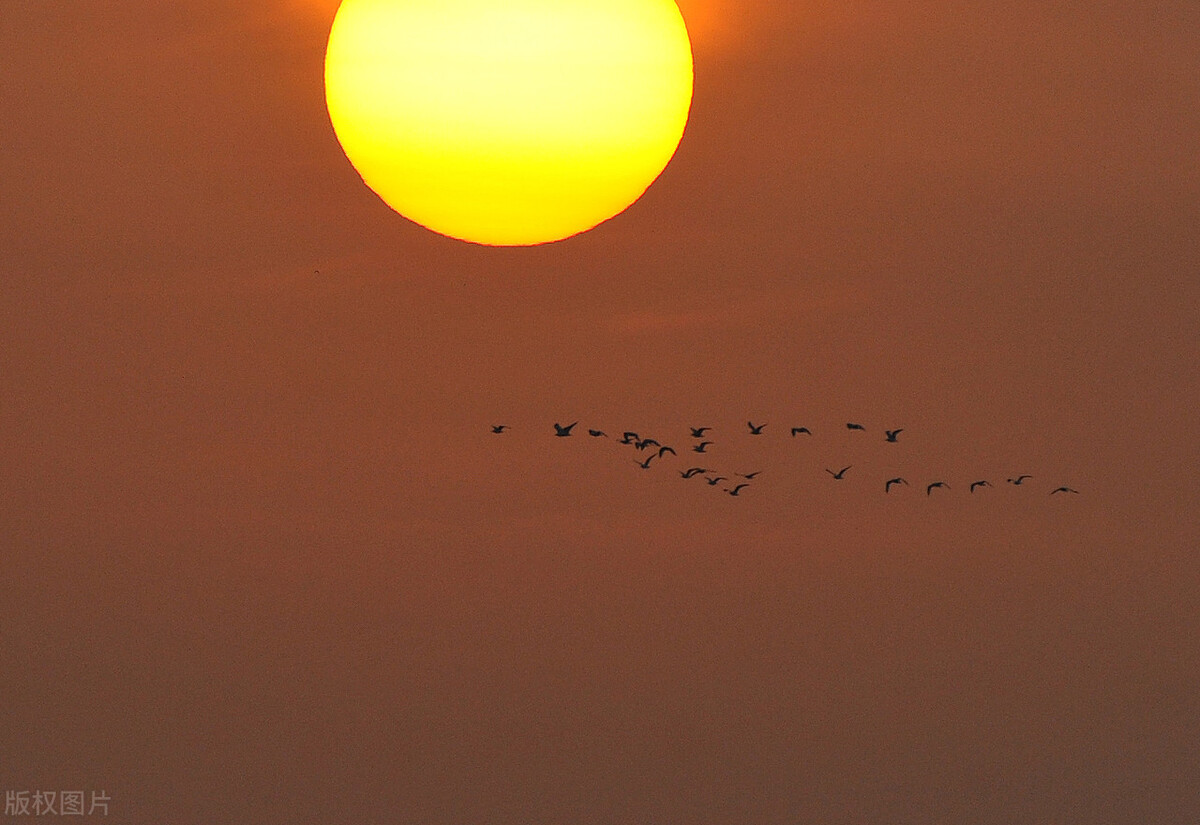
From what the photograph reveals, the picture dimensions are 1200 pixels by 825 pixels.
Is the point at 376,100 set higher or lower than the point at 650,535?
higher

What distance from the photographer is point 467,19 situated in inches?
178

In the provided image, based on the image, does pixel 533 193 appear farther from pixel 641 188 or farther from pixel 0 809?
pixel 0 809

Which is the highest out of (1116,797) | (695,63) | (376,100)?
(695,63)

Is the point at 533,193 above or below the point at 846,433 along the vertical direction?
above

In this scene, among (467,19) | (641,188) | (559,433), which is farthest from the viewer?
(559,433)

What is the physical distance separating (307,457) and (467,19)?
192 centimetres

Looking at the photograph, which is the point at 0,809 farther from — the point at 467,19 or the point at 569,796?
the point at 467,19

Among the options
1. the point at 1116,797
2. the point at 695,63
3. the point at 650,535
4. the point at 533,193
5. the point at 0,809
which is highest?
the point at 695,63

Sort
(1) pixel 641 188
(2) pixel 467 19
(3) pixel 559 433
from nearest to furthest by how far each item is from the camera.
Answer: (2) pixel 467 19, (1) pixel 641 188, (3) pixel 559 433

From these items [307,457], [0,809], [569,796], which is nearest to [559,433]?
[307,457]

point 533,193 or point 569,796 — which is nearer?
point 533,193

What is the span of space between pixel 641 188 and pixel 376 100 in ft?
3.32

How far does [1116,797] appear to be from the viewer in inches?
221

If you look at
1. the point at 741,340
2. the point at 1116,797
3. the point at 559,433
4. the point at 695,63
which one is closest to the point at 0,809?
the point at 559,433
